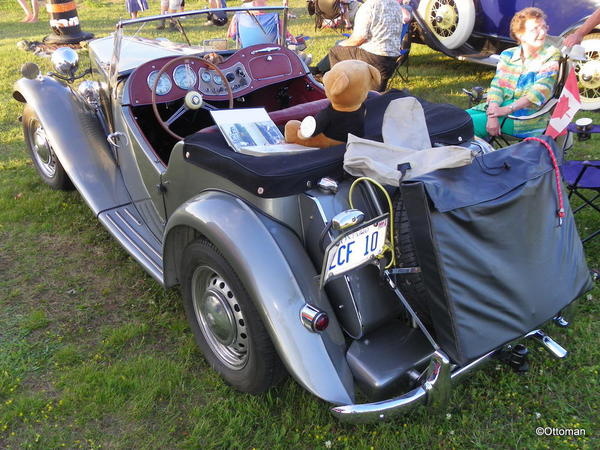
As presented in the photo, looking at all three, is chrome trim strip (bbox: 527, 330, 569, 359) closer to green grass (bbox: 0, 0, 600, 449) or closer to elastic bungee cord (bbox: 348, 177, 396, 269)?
green grass (bbox: 0, 0, 600, 449)

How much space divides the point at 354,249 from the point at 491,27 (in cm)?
659

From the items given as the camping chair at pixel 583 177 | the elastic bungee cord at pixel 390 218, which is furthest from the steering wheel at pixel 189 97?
the camping chair at pixel 583 177

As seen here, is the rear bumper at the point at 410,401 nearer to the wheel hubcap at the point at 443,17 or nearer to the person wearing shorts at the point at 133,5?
the wheel hubcap at the point at 443,17

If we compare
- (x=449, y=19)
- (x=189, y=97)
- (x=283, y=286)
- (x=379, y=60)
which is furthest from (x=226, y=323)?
(x=449, y=19)

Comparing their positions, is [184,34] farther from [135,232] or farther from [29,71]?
[135,232]

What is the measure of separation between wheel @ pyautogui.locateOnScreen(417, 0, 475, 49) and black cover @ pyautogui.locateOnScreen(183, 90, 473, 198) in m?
5.15

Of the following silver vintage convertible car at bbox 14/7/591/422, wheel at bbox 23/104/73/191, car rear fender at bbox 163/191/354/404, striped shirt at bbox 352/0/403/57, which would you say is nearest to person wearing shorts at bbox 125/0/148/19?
striped shirt at bbox 352/0/403/57

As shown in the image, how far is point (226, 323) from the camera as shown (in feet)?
8.38

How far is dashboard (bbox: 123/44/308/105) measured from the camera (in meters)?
3.55

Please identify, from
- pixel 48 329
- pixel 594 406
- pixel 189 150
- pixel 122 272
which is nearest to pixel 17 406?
pixel 48 329

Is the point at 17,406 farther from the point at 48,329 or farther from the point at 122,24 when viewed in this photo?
the point at 122,24

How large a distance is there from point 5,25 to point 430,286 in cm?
1473

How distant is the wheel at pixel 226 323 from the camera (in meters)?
2.36

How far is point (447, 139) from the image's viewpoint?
2805 mm
